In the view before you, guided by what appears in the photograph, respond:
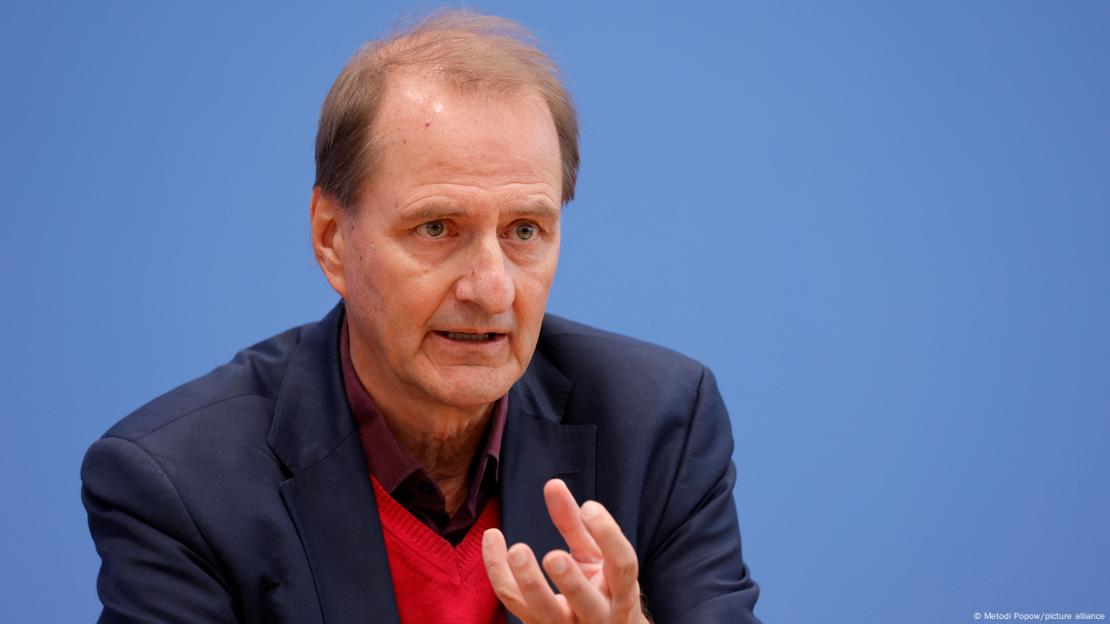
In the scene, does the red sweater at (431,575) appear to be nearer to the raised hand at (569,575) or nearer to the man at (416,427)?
the man at (416,427)

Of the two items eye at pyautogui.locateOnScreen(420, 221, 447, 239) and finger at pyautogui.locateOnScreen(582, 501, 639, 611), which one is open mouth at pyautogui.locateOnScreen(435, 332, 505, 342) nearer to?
eye at pyautogui.locateOnScreen(420, 221, 447, 239)

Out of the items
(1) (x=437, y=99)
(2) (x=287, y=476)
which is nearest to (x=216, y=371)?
(2) (x=287, y=476)

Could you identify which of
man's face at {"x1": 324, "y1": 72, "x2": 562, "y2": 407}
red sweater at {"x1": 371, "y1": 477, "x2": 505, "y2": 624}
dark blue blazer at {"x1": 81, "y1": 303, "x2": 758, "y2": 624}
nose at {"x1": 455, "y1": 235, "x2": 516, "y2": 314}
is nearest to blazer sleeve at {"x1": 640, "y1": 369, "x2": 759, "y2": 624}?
dark blue blazer at {"x1": 81, "y1": 303, "x2": 758, "y2": 624}

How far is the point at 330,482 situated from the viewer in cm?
200

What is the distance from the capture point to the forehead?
6.23 feet

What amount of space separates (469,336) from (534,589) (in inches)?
20.6

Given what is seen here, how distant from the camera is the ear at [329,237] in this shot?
2.08 metres

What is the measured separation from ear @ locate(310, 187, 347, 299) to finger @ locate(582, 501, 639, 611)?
0.72 meters

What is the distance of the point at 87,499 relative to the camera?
196cm

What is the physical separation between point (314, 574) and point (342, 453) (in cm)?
19

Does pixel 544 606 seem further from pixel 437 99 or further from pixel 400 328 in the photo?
pixel 437 99

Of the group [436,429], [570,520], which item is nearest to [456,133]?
[436,429]

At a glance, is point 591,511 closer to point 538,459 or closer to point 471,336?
point 471,336

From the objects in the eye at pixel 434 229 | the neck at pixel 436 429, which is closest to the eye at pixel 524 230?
the eye at pixel 434 229
